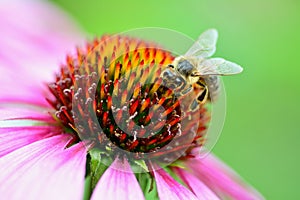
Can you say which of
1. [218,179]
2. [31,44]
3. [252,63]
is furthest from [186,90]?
[252,63]

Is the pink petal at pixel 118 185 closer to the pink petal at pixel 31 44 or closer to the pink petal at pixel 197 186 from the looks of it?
the pink petal at pixel 197 186

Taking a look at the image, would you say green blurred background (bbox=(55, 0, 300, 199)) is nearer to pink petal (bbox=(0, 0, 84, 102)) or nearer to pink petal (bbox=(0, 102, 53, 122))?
pink petal (bbox=(0, 0, 84, 102))

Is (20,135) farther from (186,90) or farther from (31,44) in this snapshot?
(31,44)

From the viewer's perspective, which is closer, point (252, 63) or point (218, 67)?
point (218, 67)

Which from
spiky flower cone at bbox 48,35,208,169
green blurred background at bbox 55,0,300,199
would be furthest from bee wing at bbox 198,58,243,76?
green blurred background at bbox 55,0,300,199

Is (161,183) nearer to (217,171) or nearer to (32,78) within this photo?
(217,171)

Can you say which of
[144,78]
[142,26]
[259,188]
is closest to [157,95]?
[144,78]
